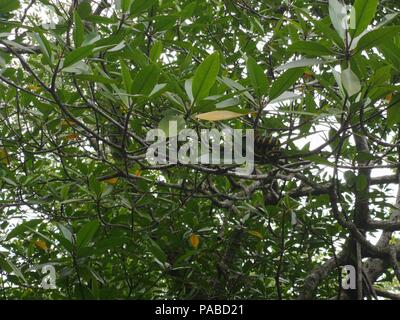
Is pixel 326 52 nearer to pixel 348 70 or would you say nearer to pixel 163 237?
pixel 348 70

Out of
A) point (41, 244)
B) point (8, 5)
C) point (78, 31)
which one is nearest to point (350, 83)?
point (78, 31)

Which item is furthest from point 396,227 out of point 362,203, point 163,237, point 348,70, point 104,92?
Answer: point 104,92

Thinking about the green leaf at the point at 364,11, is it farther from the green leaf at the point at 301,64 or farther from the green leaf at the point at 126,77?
the green leaf at the point at 126,77

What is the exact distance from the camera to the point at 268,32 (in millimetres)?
2877

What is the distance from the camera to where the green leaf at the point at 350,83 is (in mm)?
1206

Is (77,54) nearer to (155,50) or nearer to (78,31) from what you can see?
(78,31)

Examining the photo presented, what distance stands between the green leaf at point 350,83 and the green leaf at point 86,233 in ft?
2.98

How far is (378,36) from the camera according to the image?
1.18 metres

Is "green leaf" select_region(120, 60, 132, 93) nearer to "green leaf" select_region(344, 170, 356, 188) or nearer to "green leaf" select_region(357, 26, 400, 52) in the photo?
"green leaf" select_region(357, 26, 400, 52)

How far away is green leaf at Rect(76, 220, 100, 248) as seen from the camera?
66.5 inches

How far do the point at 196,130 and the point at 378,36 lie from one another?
2.01 ft

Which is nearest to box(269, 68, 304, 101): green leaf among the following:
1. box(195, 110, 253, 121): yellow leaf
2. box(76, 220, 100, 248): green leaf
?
box(195, 110, 253, 121): yellow leaf

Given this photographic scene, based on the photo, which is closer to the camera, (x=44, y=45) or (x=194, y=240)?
(x=44, y=45)

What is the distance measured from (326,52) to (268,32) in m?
1.65
